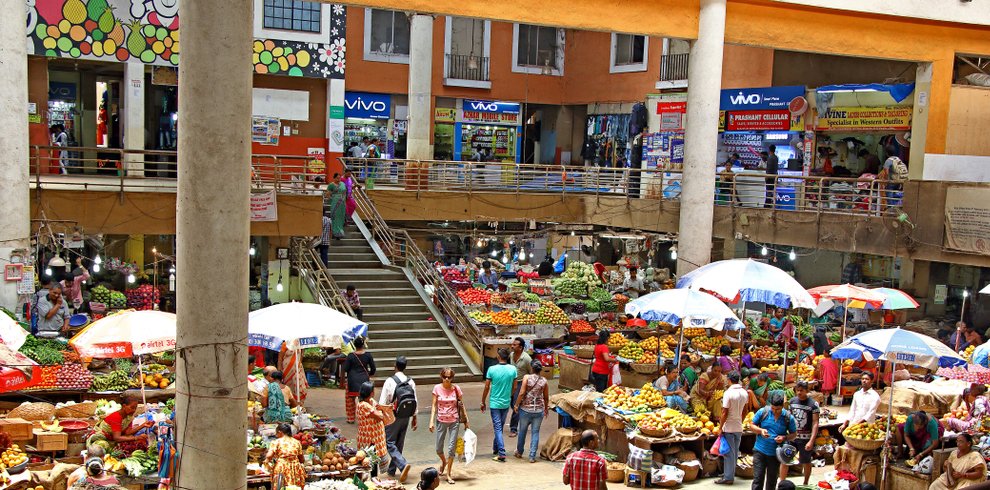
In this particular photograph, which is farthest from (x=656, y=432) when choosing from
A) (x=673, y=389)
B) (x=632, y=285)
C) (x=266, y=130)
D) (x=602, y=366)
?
(x=266, y=130)

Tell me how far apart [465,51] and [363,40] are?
3596 mm

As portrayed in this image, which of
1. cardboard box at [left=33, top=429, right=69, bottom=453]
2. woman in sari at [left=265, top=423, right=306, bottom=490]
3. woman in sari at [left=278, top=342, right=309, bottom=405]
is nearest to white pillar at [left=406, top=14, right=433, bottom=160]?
woman in sari at [left=278, top=342, right=309, bottom=405]

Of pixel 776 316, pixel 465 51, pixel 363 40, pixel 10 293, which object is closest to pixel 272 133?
pixel 363 40

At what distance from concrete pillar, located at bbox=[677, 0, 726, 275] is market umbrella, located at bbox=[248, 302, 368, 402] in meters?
8.92

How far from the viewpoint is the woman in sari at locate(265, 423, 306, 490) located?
1067cm

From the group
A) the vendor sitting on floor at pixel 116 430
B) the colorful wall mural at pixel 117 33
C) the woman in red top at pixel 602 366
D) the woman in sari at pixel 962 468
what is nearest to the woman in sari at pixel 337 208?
the colorful wall mural at pixel 117 33

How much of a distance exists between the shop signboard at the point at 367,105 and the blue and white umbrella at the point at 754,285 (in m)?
18.3

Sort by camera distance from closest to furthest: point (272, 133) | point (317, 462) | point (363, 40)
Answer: point (317, 462) < point (272, 133) < point (363, 40)

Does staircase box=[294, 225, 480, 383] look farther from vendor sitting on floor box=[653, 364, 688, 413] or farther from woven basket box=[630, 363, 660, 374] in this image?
vendor sitting on floor box=[653, 364, 688, 413]

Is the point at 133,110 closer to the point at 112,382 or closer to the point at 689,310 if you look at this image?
the point at 112,382

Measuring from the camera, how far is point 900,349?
13.0m

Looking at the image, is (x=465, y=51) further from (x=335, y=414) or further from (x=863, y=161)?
(x=335, y=414)

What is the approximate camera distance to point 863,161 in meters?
26.2

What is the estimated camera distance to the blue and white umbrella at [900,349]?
12953mm
